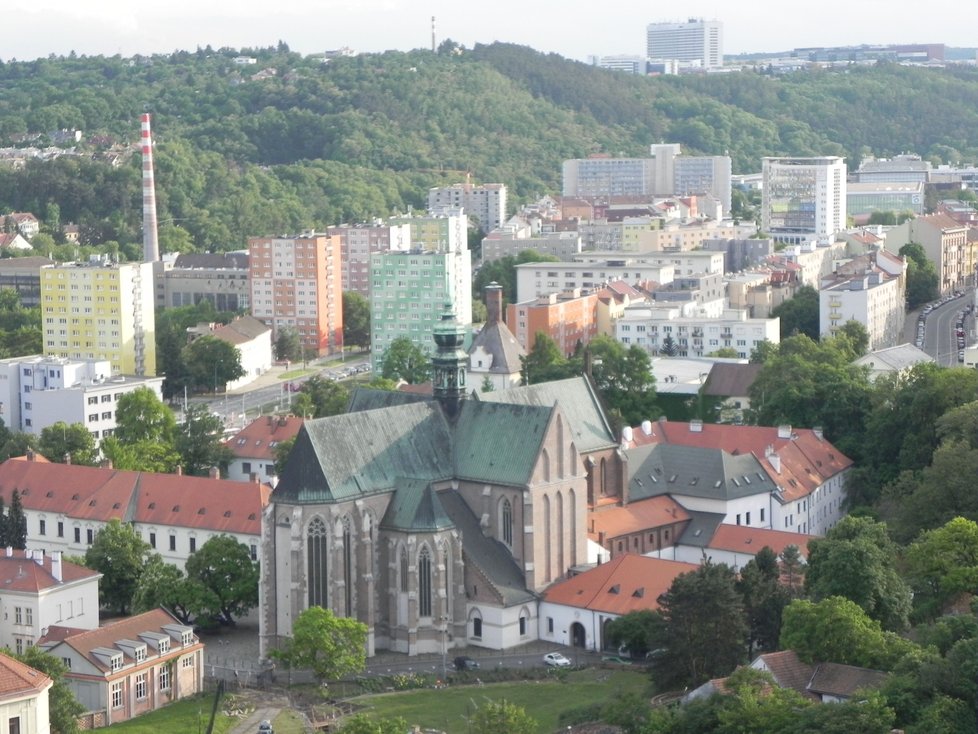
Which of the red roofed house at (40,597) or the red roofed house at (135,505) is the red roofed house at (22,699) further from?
the red roofed house at (135,505)

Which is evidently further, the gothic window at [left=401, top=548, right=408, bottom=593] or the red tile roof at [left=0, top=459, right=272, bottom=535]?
the red tile roof at [left=0, top=459, right=272, bottom=535]

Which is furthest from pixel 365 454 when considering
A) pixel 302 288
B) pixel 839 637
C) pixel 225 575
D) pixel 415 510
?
pixel 302 288

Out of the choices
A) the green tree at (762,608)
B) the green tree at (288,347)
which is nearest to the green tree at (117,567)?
the green tree at (762,608)

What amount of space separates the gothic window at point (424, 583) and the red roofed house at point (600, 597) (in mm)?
3364

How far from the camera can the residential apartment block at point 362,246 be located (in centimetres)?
14700

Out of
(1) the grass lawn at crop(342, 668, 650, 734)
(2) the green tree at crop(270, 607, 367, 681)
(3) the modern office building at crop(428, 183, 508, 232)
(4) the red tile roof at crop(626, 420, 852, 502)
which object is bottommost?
(1) the grass lawn at crop(342, 668, 650, 734)

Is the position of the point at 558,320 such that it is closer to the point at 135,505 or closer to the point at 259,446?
the point at 259,446

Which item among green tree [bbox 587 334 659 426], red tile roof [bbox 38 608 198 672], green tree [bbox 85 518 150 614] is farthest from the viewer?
green tree [bbox 587 334 659 426]

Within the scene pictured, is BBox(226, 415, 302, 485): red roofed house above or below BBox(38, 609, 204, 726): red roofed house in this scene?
above

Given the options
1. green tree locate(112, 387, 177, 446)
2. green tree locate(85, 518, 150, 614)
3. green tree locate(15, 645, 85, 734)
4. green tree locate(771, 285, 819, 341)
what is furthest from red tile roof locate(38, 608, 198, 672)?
green tree locate(771, 285, 819, 341)

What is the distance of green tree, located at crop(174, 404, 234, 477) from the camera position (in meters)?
82.7

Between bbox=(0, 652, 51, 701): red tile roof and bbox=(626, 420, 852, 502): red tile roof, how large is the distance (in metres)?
29.0

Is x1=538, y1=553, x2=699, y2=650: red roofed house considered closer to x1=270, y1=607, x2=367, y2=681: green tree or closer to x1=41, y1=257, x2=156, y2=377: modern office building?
x1=270, y1=607, x2=367, y2=681: green tree

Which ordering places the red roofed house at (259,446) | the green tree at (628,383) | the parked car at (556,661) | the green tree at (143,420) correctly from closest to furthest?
the parked car at (556,661) → the red roofed house at (259,446) → the green tree at (143,420) → the green tree at (628,383)
